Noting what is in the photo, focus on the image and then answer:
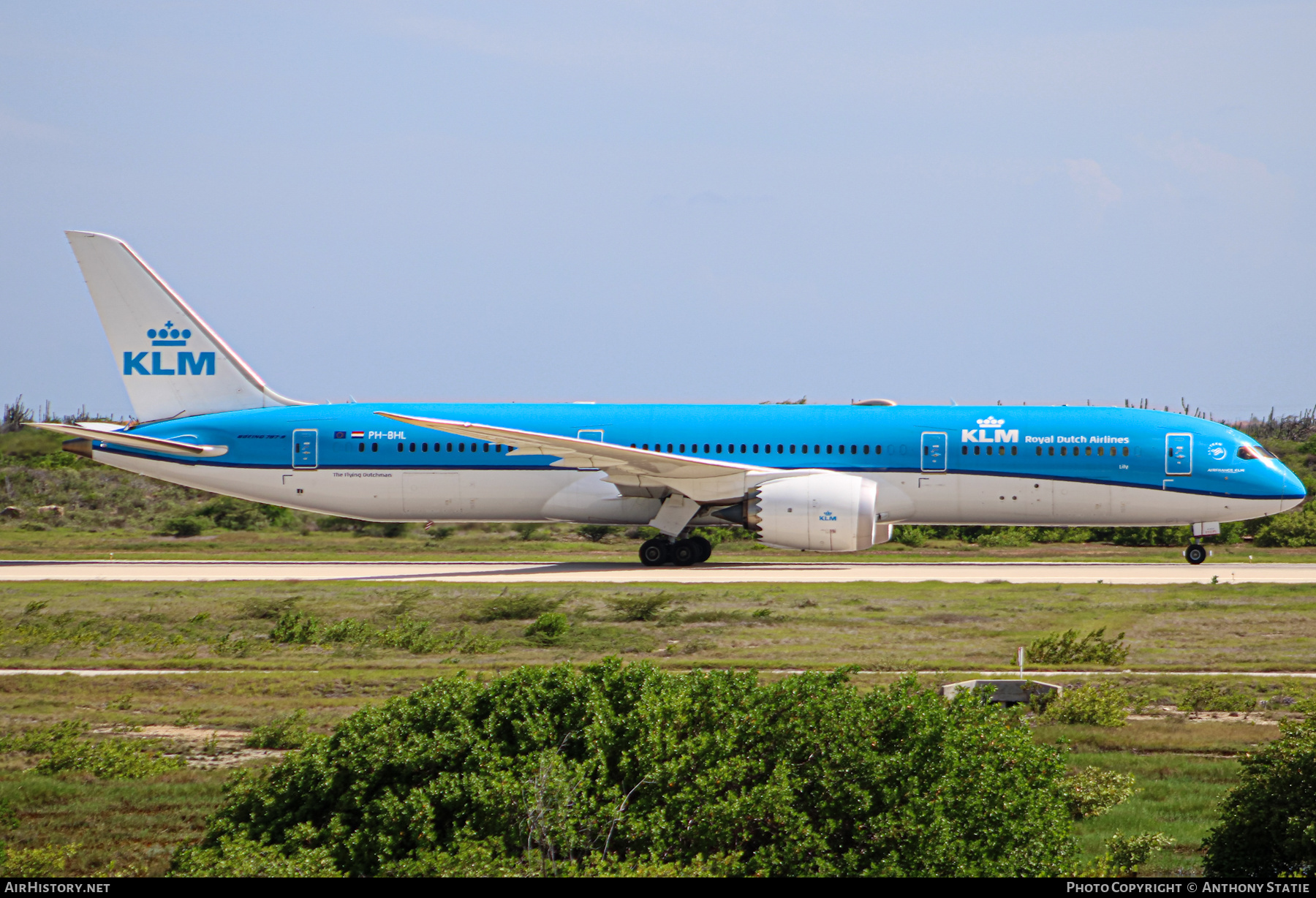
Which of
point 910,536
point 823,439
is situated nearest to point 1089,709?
point 823,439

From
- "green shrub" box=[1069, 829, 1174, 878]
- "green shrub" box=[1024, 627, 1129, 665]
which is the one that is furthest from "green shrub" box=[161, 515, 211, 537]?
"green shrub" box=[1069, 829, 1174, 878]

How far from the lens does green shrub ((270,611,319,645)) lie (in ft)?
62.8

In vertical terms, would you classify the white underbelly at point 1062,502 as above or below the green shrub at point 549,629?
above

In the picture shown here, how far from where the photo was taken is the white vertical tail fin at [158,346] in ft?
97.2

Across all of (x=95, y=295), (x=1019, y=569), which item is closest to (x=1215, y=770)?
(x=1019, y=569)

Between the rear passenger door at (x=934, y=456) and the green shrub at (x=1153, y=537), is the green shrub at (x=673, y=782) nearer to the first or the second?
the rear passenger door at (x=934, y=456)

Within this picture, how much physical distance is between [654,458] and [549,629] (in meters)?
8.50

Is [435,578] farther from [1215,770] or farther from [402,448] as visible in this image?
[1215,770]

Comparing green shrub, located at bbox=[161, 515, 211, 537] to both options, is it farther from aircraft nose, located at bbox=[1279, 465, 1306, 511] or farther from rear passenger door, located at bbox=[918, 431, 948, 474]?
aircraft nose, located at bbox=[1279, 465, 1306, 511]

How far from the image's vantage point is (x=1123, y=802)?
9523mm

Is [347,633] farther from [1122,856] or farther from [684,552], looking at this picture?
[1122,856]

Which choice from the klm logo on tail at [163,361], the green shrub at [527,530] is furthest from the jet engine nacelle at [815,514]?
the green shrub at [527,530]

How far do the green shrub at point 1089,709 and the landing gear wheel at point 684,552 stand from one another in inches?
653

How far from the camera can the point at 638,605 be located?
67.7ft
